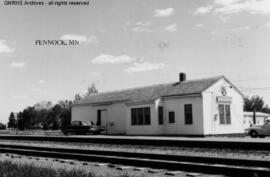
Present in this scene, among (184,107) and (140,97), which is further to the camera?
(140,97)

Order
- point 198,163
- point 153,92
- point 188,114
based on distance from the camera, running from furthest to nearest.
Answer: point 153,92, point 188,114, point 198,163

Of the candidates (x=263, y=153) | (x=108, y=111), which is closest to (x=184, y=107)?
(x=108, y=111)

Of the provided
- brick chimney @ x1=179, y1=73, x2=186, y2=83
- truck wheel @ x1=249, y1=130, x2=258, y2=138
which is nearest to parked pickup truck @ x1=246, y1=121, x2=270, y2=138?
truck wheel @ x1=249, y1=130, x2=258, y2=138

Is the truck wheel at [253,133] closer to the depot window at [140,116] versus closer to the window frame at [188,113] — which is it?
the window frame at [188,113]

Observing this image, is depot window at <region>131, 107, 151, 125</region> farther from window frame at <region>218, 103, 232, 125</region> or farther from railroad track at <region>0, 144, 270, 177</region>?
railroad track at <region>0, 144, 270, 177</region>

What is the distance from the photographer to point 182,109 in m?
30.2

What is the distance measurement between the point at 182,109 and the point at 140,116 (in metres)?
4.54

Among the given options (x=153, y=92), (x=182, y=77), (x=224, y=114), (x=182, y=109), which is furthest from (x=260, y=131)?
(x=153, y=92)

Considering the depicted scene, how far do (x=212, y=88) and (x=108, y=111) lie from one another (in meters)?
12.2

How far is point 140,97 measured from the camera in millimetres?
34438

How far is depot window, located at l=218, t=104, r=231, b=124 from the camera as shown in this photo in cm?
3077

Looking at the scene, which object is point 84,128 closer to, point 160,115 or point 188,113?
point 160,115

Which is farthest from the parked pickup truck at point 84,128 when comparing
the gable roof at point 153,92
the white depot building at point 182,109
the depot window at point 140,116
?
the depot window at point 140,116

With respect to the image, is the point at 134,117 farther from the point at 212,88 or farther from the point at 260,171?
the point at 260,171
